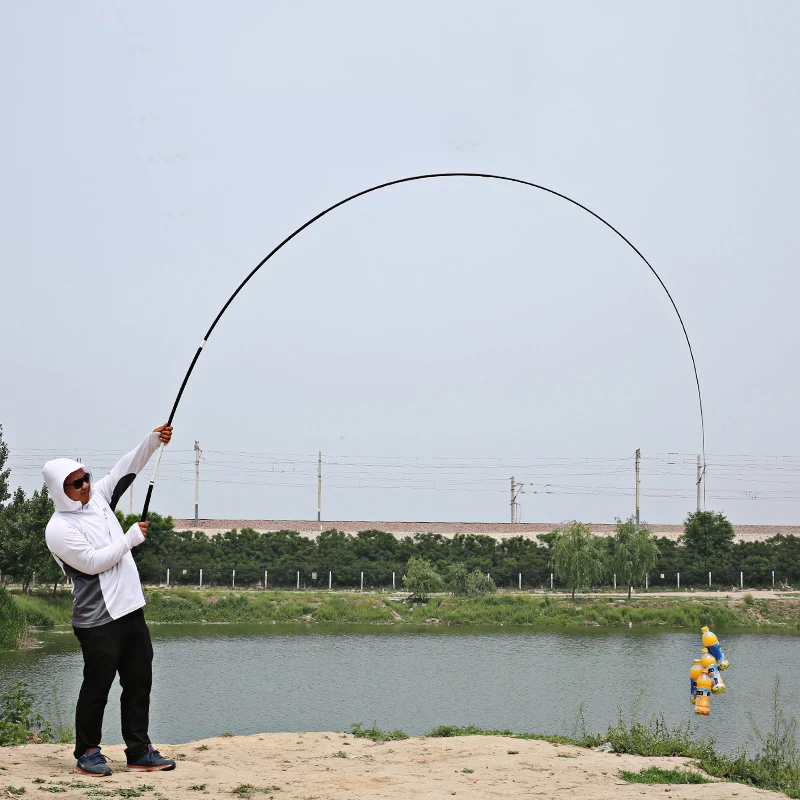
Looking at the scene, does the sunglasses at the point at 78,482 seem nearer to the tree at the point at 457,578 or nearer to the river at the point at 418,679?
the river at the point at 418,679

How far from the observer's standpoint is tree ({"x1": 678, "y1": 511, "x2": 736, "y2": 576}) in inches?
1962

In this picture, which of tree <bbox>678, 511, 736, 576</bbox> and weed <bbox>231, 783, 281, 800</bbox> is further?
tree <bbox>678, 511, 736, 576</bbox>

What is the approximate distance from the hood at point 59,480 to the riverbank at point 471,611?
29772 mm

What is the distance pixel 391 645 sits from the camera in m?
29.7

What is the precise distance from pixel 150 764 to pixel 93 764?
514 mm

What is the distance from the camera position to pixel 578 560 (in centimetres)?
4238

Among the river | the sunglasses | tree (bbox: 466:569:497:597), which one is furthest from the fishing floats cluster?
tree (bbox: 466:569:497:597)

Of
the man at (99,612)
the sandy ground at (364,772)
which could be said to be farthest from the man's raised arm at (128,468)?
the sandy ground at (364,772)

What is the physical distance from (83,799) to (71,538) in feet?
6.52

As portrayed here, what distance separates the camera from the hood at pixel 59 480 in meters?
7.96

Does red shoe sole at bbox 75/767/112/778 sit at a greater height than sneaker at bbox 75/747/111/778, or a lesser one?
lesser

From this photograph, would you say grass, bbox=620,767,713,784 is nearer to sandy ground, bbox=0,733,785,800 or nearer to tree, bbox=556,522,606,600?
sandy ground, bbox=0,733,785,800

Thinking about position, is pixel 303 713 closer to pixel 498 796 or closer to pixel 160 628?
pixel 498 796

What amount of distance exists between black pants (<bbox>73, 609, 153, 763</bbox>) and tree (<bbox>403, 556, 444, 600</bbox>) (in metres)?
34.2
